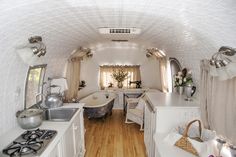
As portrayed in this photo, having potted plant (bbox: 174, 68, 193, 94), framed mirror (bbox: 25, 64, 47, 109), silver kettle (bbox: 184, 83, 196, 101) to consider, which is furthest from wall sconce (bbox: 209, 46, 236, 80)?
framed mirror (bbox: 25, 64, 47, 109)

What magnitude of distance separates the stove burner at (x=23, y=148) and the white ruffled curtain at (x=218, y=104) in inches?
79.3

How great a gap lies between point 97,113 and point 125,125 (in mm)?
923

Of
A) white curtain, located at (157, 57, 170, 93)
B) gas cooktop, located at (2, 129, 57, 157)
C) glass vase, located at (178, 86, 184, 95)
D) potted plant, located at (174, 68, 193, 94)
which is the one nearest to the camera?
gas cooktop, located at (2, 129, 57, 157)

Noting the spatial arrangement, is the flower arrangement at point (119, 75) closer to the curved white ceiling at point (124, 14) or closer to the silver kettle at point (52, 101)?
the silver kettle at point (52, 101)

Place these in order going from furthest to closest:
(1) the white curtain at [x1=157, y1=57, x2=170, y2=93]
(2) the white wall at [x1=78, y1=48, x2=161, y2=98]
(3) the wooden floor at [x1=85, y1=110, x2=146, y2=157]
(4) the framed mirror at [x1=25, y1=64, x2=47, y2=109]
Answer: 1. (2) the white wall at [x1=78, y1=48, x2=161, y2=98]
2. (1) the white curtain at [x1=157, y1=57, x2=170, y2=93]
3. (3) the wooden floor at [x1=85, y1=110, x2=146, y2=157]
4. (4) the framed mirror at [x1=25, y1=64, x2=47, y2=109]

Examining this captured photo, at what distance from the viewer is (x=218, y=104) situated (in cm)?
197

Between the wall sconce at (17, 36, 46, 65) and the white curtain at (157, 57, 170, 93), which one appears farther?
the white curtain at (157, 57, 170, 93)

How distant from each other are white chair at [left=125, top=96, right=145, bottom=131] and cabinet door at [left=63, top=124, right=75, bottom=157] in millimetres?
2405

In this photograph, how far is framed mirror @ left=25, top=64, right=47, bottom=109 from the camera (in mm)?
2682

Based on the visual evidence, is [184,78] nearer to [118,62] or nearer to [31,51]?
[31,51]

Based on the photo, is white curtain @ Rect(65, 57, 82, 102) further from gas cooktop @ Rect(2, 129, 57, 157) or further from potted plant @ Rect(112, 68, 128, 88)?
gas cooktop @ Rect(2, 129, 57, 157)

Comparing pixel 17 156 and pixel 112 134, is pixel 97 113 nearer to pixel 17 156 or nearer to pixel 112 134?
pixel 112 134

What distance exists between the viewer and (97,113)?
5.04 m

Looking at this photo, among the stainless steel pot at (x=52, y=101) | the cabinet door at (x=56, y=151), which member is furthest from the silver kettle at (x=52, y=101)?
the cabinet door at (x=56, y=151)
